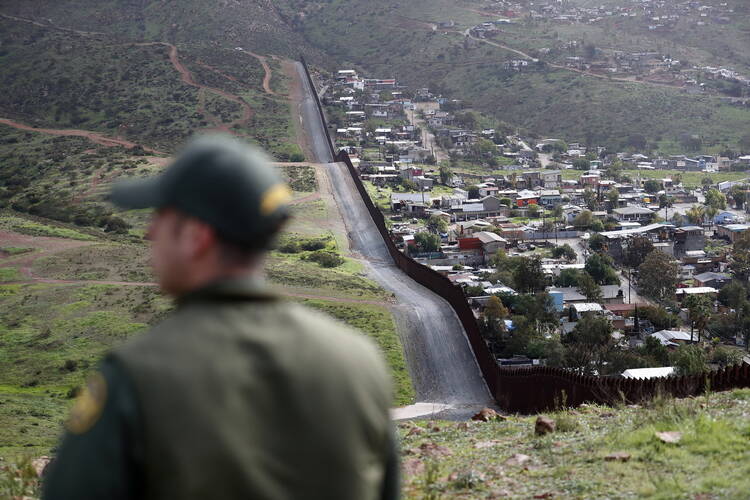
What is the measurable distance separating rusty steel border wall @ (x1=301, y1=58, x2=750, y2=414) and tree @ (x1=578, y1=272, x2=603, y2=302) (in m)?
13.9

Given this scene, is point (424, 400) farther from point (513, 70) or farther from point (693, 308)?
point (513, 70)

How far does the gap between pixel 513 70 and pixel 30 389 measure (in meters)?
111

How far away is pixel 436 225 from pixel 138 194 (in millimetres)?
59881

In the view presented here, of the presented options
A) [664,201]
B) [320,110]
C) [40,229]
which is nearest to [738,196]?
[664,201]

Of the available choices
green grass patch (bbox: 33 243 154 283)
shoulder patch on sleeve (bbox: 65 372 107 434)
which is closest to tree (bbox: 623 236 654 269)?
green grass patch (bbox: 33 243 154 283)

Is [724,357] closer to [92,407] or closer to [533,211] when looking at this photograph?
[533,211]

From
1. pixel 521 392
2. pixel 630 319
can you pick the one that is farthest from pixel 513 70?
pixel 521 392

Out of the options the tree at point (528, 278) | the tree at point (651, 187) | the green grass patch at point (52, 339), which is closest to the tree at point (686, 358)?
the tree at point (528, 278)

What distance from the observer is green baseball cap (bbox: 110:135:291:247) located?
213 cm

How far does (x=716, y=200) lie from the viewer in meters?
78.4

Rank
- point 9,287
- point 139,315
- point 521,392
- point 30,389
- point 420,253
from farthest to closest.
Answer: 1. point 420,253
2. point 9,287
3. point 139,315
4. point 30,389
5. point 521,392

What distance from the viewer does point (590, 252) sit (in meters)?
63.4

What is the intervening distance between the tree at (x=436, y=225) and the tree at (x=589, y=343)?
21583 mm

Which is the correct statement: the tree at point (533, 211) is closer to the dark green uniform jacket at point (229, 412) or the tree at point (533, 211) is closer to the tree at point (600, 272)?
the tree at point (600, 272)
